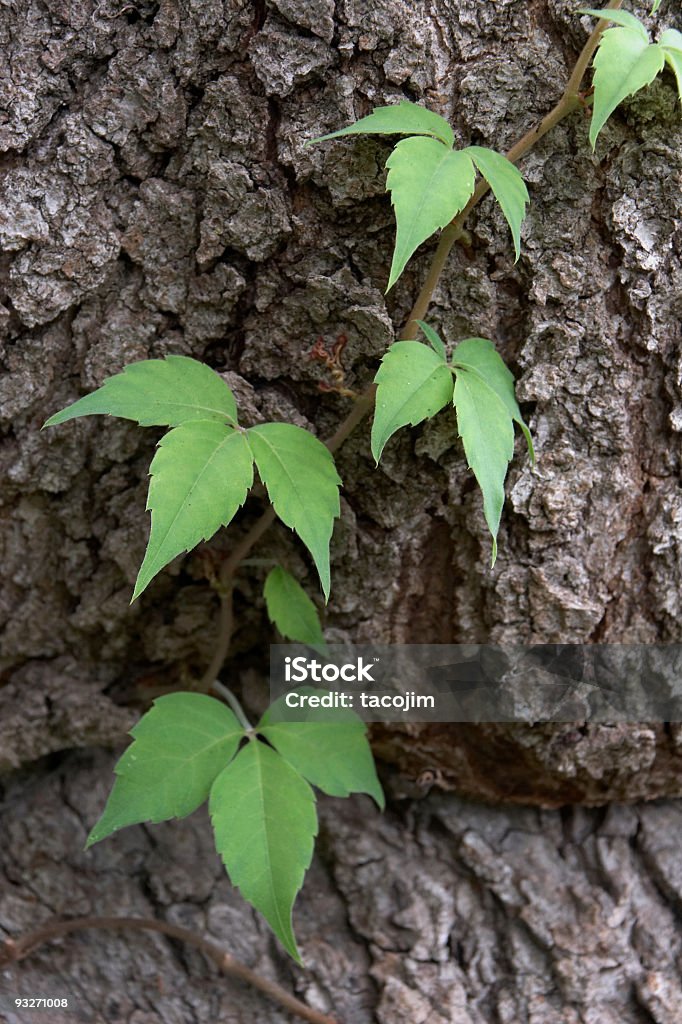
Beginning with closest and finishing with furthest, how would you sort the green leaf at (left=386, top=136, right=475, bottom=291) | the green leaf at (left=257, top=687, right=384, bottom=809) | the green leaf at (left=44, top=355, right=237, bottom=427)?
1. the green leaf at (left=386, top=136, right=475, bottom=291)
2. the green leaf at (left=44, top=355, right=237, bottom=427)
3. the green leaf at (left=257, top=687, right=384, bottom=809)

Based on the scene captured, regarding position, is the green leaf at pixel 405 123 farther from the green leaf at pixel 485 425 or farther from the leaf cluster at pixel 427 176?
the green leaf at pixel 485 425

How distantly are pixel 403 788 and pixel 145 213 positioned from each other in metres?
1.04

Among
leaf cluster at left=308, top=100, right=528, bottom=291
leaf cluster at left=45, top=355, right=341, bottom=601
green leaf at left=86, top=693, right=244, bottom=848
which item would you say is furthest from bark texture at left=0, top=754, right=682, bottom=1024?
leaf cluster at left=308, top=100, right=528, bottom=291

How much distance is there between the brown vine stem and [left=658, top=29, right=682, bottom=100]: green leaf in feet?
4.54

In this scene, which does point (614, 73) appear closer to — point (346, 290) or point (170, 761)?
point (346, 290)

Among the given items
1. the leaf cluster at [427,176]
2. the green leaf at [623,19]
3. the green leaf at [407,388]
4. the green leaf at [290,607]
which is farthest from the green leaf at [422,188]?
the green leaf at [290,607]

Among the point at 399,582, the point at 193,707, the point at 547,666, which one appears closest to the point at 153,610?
the point at 193,707

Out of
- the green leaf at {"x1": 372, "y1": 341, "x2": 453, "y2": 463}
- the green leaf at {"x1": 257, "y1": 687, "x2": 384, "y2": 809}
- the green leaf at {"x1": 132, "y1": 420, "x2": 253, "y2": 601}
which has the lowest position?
the green leaf at {"x1": 257, "y1": 687, "x2": 384, "y2": 809}

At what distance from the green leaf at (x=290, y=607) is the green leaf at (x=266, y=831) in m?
0.21

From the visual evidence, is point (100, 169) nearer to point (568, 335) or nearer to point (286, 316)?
point (286, 316)

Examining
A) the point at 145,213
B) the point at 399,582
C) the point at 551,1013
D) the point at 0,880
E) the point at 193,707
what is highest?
the point at 145,213

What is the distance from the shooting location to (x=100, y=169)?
1.11m

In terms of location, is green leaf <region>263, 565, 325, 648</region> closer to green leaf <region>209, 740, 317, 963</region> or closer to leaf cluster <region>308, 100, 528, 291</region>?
green leaf <region>209, 740, 317, 963</region>

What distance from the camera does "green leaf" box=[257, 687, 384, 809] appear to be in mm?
1182
